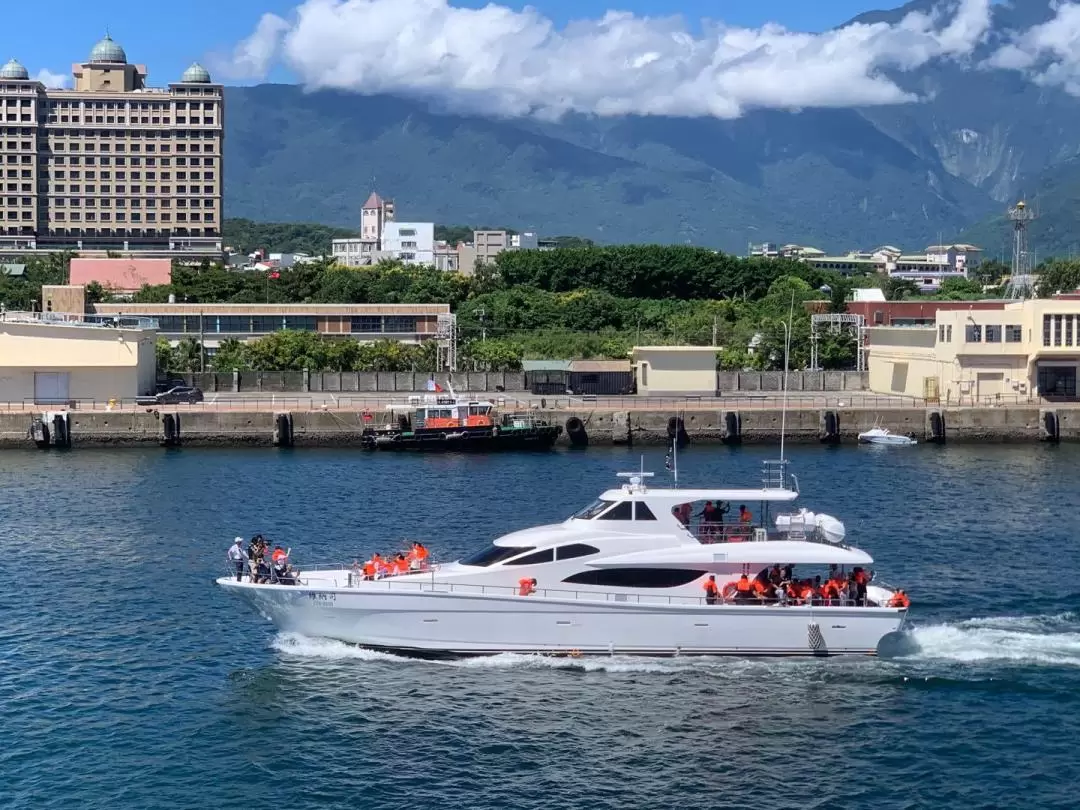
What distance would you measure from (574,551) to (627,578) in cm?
140

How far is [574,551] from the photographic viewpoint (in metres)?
34.7

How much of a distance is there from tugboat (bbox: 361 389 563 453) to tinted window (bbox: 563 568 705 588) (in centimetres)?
4064

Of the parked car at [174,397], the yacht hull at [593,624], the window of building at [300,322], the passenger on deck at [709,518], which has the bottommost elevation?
the yacht hull at [593,624]

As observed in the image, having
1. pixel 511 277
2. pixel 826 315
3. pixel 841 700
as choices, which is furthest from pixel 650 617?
pixel 511 277

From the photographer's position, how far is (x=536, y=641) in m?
34.1

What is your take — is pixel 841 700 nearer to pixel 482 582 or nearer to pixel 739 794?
pixel 739 794

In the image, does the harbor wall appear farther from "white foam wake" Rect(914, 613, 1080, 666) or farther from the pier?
"white foam wake" Rect(914, 613, 1080, 666)

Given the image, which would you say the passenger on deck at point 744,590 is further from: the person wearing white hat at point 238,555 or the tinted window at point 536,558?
the person wearing white hat at point 238,555

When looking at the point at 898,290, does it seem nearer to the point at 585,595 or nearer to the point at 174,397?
the point at 174,397

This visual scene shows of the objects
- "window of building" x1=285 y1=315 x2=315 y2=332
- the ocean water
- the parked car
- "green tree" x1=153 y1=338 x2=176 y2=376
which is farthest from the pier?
the ocean water

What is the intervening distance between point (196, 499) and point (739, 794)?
3539cm

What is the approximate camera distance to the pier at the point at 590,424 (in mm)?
76750

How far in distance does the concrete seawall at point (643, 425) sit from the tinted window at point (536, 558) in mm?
43576

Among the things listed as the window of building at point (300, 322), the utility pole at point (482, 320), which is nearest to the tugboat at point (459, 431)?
the window of building at point (300, 322)
